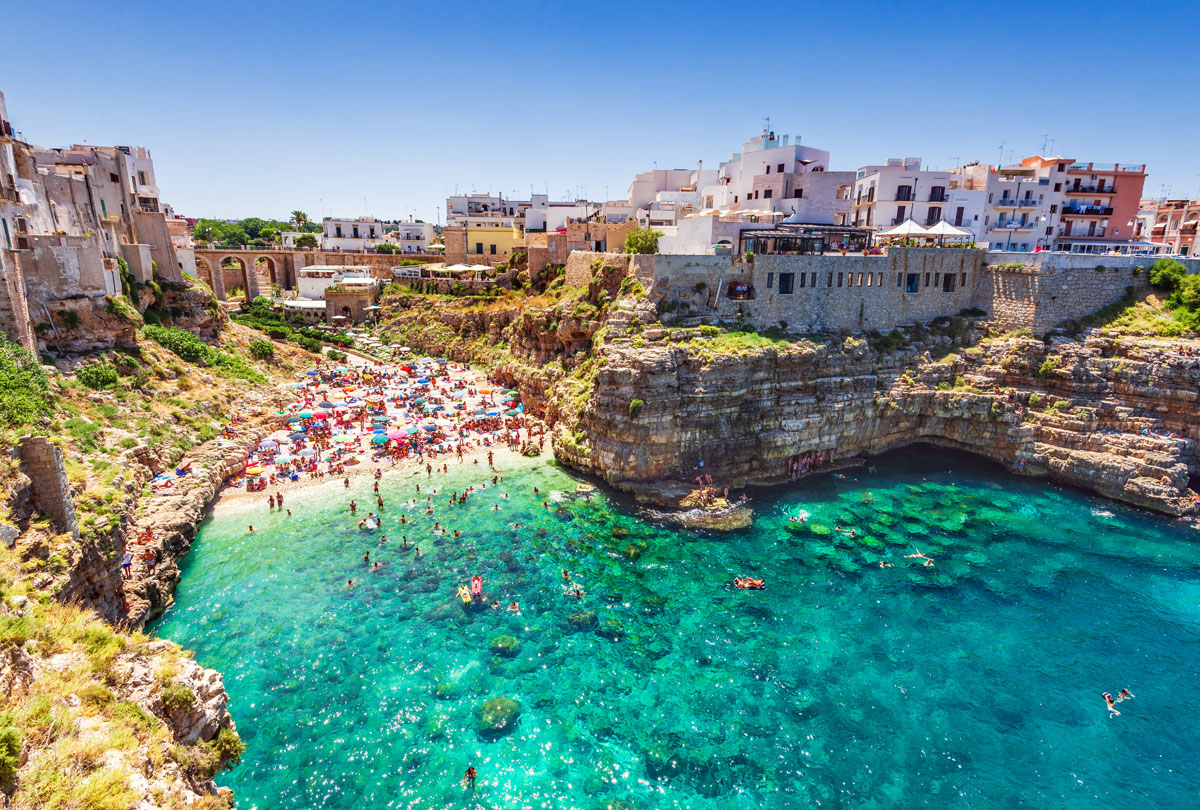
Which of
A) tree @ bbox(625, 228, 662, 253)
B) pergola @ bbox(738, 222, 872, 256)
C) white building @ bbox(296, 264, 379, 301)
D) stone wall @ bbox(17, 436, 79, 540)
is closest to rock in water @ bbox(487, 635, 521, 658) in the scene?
stone wall @ bbox(17, 436, 79, 540)

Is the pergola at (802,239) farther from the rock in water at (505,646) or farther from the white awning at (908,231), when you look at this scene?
the rock in water at (505,646)

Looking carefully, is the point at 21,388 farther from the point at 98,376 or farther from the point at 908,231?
the point at 908,231

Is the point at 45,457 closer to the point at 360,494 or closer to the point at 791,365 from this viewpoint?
the point at 360,494

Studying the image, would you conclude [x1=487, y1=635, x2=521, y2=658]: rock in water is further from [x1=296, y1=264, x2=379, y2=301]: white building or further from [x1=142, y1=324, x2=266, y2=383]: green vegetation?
[x1=296, y1=264, x2=379, y2=301]: white building

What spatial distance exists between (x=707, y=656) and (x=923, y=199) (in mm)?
41416

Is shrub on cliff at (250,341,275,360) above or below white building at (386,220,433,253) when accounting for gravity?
below

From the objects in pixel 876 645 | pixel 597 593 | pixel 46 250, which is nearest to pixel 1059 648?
pixel 876 645

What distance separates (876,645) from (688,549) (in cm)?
826

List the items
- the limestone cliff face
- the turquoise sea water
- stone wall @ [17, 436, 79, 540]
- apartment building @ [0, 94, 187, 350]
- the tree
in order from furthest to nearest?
the tree
the limestone cliff face
apartment building @ [0, 94, 187, 350]
stone wall @ [17, 436, 79, 540]
the turquoise sea water

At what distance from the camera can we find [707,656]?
20219 millimetres

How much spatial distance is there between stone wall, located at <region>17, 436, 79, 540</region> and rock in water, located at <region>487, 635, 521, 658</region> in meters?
13.2

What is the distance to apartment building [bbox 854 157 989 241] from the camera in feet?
148

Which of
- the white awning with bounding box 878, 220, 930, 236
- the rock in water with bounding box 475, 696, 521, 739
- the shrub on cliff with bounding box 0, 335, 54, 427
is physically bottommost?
the rock in water with bounding box 475, 696, 521, 739

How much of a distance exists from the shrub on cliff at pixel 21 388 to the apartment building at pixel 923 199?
5099 centimetres
